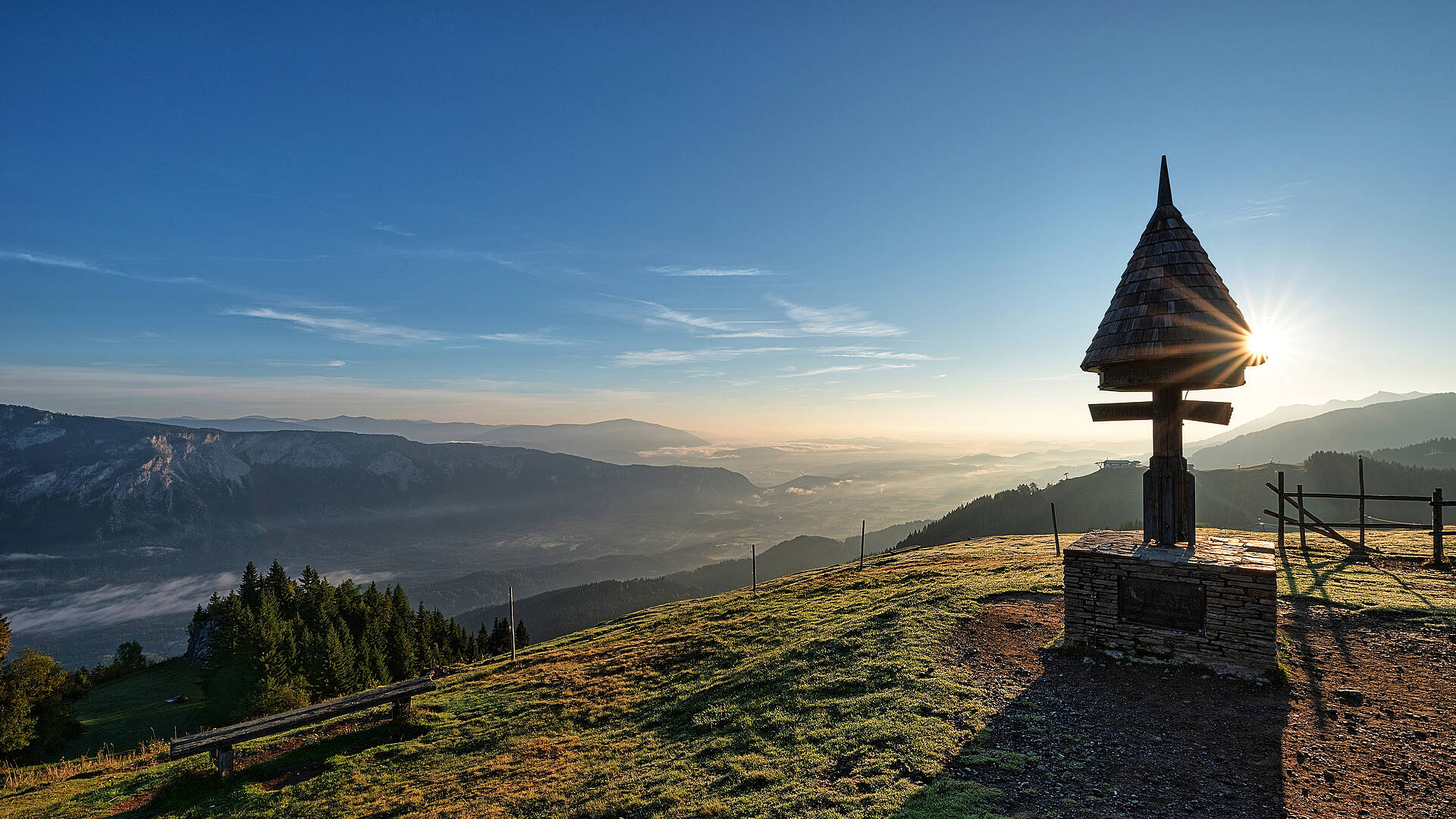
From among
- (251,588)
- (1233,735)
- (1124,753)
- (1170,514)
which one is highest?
(1170,514)

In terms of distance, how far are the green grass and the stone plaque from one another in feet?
158

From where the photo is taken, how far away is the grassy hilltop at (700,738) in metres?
8.98

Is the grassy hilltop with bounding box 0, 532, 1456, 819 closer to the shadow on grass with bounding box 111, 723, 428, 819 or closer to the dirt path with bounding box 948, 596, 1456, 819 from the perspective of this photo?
the shadow on grass with bounding box 111, 723, 428, 819

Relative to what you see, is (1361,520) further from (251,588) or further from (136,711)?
(251,588)

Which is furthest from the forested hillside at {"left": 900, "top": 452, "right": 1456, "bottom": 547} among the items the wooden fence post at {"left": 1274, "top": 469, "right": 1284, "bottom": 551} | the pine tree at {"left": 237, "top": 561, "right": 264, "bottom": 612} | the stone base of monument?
the stone base of monument

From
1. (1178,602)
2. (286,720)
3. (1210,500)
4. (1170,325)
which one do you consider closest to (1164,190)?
(1170,325)

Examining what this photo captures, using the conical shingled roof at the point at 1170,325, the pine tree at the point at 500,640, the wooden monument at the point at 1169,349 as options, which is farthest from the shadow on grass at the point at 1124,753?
the pine tree at the point at 500,640

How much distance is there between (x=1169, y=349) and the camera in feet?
38.1

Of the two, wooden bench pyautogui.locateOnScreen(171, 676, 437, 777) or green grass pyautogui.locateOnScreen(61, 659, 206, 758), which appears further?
green grass pyautogui.locateOnScreen(61, 659, 206, 758)

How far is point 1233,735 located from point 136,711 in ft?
238

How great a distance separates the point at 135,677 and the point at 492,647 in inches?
1422

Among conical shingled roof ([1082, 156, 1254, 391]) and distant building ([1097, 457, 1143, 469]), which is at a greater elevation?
conical shingled roof ([1082, 156, 1254, 391])

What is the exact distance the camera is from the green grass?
39125 millimetres

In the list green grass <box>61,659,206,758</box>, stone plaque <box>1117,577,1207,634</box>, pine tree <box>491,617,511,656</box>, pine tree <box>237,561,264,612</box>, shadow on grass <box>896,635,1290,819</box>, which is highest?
stone plaque <box>1117,577,1207,634</box>
